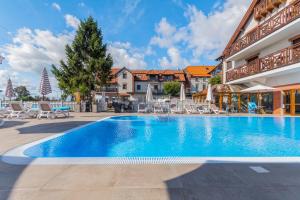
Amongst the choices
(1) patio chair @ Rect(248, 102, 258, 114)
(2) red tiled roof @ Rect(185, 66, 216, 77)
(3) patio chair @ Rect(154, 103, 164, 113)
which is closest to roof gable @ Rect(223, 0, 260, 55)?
(1) patio chair @ Rect(248, 102, 258, 114)

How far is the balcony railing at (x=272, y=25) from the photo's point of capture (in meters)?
12.6

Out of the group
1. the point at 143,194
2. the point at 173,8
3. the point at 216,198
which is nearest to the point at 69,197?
the point at 143,194

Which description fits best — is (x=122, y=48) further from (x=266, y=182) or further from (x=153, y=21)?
(x=266, y=182)

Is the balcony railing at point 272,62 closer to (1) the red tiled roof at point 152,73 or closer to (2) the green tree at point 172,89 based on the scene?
(2) the green tree at point 172,89

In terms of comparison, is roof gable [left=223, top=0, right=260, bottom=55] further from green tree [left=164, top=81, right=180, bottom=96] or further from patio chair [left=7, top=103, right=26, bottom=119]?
patio chair [left=7, top=103, right=26, bottom=119]

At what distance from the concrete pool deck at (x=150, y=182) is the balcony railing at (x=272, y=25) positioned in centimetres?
1337

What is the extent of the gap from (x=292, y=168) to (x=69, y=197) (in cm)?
391

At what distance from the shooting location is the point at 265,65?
1545 cm

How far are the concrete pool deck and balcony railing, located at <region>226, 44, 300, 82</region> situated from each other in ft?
39.7

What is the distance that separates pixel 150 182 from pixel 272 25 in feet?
58.3

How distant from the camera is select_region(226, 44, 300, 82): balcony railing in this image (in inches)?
494

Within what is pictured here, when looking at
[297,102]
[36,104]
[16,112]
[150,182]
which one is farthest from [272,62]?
[36,104]

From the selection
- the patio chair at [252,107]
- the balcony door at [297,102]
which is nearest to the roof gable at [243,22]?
the patio chair at [252,107]

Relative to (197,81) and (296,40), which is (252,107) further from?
(197,81)
